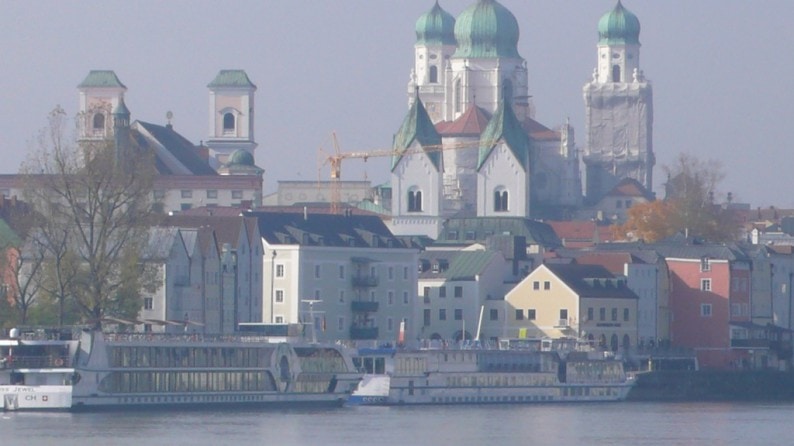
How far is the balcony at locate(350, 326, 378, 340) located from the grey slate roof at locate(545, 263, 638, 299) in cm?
852

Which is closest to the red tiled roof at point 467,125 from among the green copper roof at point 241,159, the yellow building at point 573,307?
the green copper roof at point 241,159

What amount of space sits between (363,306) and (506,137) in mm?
49702

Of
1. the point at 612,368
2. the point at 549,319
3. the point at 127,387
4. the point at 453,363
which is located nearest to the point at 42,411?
the point at 127,387

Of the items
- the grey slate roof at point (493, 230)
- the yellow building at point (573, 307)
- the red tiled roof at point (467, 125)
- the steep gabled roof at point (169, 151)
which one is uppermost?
the red tiled roof at point (467, 125)

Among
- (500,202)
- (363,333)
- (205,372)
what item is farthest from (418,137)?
(205,372)

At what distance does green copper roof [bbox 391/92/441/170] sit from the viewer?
182 metres

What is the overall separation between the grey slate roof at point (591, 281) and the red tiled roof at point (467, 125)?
5930 centimetres

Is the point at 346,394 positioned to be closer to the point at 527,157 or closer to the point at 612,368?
the point at 612,368

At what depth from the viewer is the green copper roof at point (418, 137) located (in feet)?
599

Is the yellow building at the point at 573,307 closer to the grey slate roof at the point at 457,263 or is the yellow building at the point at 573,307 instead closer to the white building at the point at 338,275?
the grey slate roof at the point at 457,263

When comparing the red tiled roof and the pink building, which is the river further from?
the red tiled roof

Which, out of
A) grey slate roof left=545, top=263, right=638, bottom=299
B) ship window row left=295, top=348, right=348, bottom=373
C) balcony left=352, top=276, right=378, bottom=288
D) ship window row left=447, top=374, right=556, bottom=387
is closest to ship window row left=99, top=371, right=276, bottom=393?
ship window row left=295, top=348, right=348, bottom=373

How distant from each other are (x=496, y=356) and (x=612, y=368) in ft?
22.8

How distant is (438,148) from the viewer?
18225 cm
